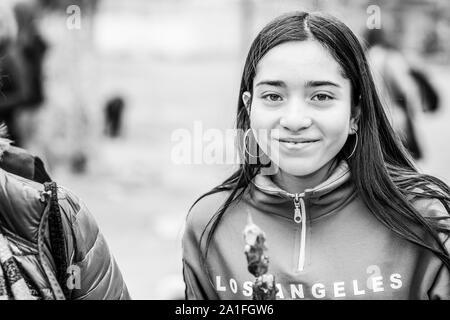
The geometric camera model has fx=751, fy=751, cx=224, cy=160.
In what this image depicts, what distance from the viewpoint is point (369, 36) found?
3.71 meters

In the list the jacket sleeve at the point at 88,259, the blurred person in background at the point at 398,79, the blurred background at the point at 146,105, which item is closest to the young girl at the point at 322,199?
the jacket sleeve at the point at 88,259

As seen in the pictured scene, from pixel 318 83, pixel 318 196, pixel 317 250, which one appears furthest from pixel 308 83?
pixel 317 250

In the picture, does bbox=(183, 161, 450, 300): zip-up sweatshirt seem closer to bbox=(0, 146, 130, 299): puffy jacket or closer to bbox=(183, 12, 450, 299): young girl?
bbox=(183, 12, 450, 299): young girl

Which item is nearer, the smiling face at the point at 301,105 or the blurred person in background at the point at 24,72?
the smiling face at the point at 301,105

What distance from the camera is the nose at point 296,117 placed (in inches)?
67.6

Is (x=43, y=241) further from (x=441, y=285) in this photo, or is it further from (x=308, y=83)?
(x=441, y=285)

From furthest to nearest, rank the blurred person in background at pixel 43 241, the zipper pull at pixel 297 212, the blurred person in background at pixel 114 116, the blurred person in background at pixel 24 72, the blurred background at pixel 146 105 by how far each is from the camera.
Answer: the blurred person in background at pixel 114 116 → the blurred background at pixel 146 105 → the blurred person in background at pixel 24 72 → the zipper pull at pixel 297 212 → the blurred person in background at pixel 43 241

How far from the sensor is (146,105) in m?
9.10

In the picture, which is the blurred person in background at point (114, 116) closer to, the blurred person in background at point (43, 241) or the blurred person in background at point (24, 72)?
the blurred person in background at point (24, 72)

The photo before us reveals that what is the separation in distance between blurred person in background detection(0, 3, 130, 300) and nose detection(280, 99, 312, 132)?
1.75ft

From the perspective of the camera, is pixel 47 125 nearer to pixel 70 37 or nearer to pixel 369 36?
pixel 70 37

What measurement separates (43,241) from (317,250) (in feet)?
2.10

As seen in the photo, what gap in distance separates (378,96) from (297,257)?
1.50ft

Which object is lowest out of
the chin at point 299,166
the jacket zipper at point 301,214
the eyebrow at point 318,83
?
the jacket zipper at point 301,214
